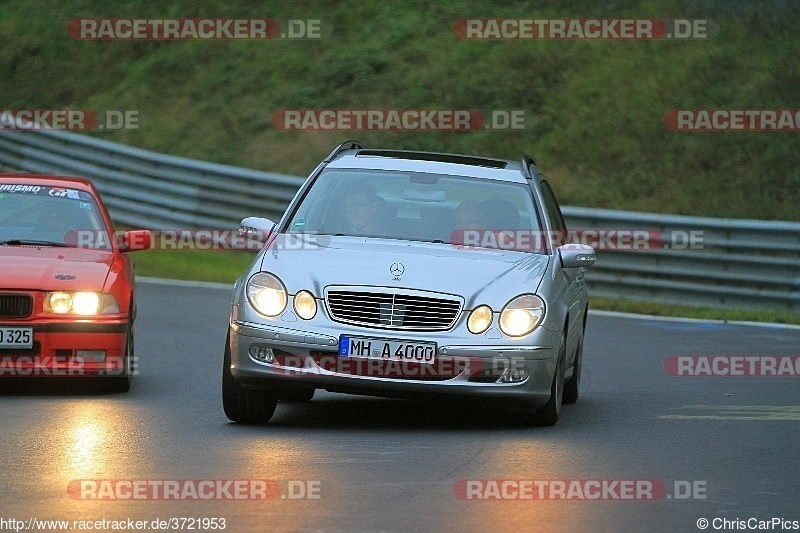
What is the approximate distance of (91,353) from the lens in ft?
39.4

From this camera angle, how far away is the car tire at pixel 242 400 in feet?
34.9

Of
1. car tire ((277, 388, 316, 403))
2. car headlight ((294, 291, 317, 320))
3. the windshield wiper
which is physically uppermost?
the windshield wiper

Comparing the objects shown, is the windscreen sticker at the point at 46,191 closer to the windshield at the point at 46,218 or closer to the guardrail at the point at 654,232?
the windshield at the point at 46,218

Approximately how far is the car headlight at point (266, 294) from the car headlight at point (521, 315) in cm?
131

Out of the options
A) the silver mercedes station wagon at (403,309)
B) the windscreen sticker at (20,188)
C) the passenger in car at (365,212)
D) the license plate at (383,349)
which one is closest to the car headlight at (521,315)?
the silver mercedes station wagon at (403,309)

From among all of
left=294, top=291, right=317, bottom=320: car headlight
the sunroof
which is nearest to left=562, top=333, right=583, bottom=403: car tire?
the sunroof

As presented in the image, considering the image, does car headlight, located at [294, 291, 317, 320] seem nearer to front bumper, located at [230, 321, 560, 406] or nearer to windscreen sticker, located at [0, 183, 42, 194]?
front bumper, located at [230, 321, 560, 406]

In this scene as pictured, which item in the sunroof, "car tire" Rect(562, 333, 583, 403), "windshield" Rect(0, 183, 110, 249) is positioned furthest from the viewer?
"windshield" Rect(0, 183, 110, 249)

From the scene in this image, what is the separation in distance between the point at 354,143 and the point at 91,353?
245cm

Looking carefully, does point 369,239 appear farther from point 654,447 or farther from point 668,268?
point 668,268

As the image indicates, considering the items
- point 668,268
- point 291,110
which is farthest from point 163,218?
point 668,268

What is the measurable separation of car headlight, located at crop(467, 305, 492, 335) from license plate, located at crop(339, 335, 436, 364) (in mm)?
336

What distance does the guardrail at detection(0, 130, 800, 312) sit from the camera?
2064 cm

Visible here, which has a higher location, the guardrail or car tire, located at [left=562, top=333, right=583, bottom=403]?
the guardrail
